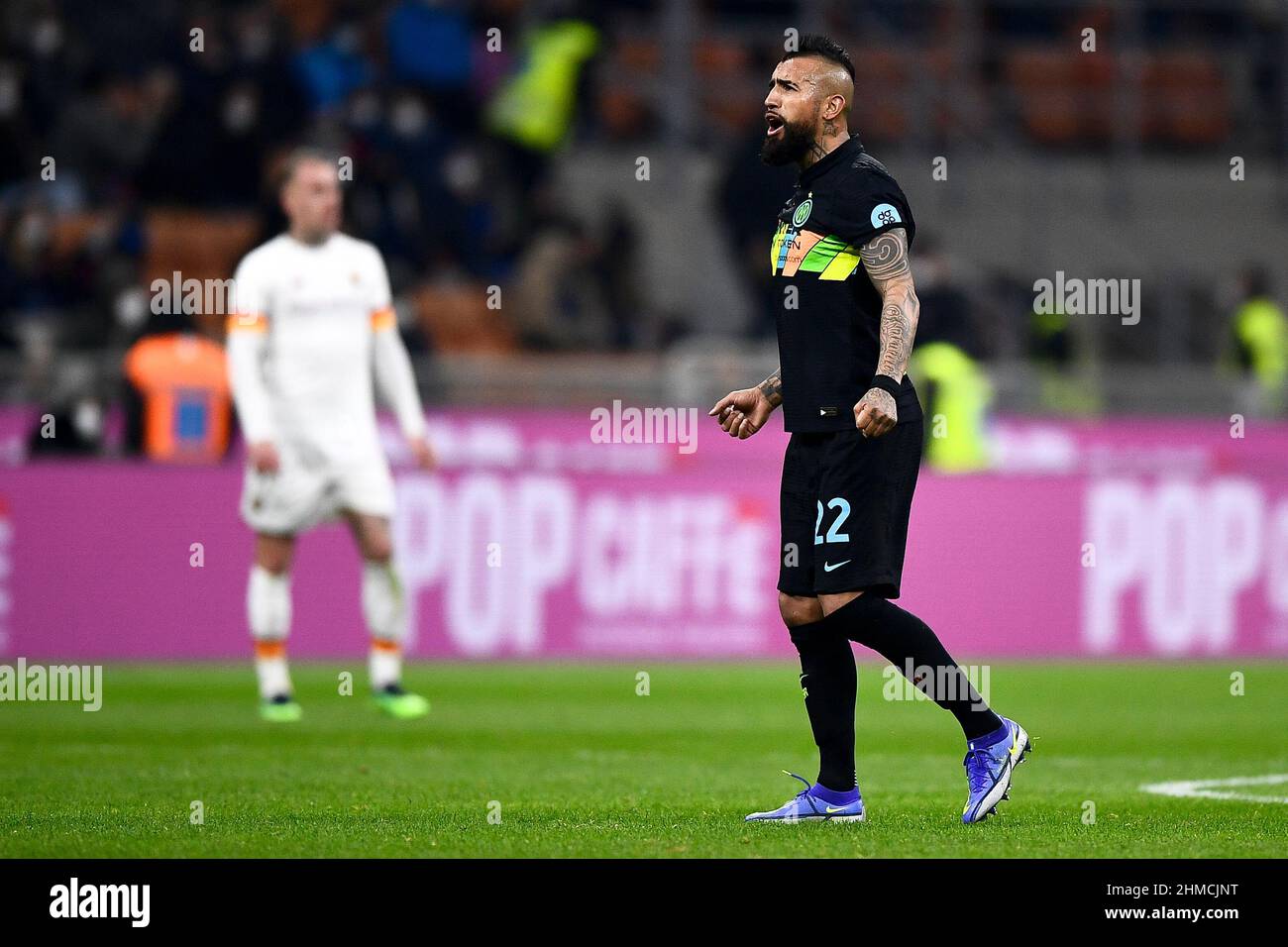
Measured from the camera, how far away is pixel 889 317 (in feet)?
21.9

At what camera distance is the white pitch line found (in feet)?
25.7

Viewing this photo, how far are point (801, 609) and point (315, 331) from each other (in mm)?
4626

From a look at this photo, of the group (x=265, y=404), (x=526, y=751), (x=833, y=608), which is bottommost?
(x=526, y=751)

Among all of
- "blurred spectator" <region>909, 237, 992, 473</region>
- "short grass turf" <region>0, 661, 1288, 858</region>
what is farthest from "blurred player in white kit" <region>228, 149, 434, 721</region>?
"blurred spectator" <region>909, 237, 992, 473</region>

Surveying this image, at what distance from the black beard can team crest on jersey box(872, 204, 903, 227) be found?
0.36m

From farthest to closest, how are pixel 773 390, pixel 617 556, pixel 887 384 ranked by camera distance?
pixel 617 556 < pixel 773 390 < pixel 887 384

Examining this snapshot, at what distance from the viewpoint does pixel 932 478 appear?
609 inches

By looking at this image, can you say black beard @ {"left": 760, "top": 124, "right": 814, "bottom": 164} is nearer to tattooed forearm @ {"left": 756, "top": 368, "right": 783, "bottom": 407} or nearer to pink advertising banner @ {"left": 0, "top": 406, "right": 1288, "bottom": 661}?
tattooed forearm @ {"left": 756, "top": 368, "right": 783, "bottom": 407}

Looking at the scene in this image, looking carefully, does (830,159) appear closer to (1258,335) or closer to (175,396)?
(175,396)

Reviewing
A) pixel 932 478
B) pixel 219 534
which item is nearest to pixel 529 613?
pixel 219 534

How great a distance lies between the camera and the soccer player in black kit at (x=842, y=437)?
6.73 metres

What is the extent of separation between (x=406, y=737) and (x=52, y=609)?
4.41 metres

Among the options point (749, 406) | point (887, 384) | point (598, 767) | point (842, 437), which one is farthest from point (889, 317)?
point (598, 767)
